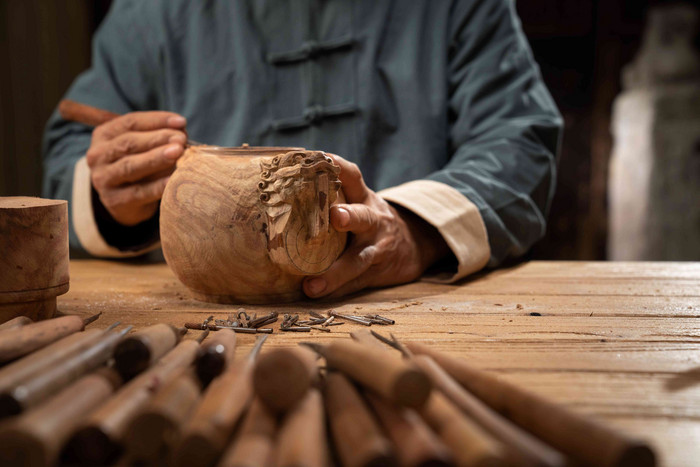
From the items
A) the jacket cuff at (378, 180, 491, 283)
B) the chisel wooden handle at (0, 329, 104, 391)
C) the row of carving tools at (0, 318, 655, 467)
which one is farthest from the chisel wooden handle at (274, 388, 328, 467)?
the jacket cuff at (378, 180, 491, 283)

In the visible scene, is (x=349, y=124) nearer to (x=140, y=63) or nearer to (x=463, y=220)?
(x=463, y=220)

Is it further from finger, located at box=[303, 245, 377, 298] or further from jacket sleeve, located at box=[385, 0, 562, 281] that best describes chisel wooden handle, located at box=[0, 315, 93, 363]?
jacket sleeve, located at box=[385, 0, 562, 281]

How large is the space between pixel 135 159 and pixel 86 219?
36cm

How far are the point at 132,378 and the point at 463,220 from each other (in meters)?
1.02

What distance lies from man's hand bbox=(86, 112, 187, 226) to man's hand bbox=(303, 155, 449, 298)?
50 cm

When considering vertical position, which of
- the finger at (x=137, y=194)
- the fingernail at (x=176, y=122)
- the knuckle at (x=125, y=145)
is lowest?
the finger at (x=137, y=194)

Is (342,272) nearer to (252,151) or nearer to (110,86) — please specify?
(252,151)

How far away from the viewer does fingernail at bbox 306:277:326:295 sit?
137cm

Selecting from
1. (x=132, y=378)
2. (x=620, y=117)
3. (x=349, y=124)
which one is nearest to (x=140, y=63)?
(x=349, y=124)

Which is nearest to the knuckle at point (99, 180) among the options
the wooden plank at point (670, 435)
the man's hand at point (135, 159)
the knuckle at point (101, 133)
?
the man's hand at point (135, 159)

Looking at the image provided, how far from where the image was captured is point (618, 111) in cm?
396

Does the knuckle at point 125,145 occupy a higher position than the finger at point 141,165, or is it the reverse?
the knuckle at point 125,145

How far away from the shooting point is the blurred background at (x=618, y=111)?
379 centimetres

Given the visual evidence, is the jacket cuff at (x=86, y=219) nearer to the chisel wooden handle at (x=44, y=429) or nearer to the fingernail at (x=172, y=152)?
the fingernail at (x=172, y=152)
